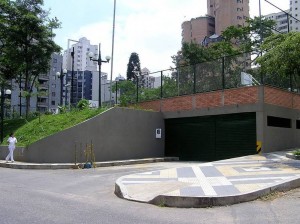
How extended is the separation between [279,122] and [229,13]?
3279 inches

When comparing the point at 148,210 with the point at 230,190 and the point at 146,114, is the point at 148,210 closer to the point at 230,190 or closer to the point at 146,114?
the point at 230,190

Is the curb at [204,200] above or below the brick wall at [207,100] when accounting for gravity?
below

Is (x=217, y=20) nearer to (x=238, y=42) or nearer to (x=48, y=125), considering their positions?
(x=238, y=42)

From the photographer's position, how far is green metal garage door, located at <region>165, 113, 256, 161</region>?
2211 cm

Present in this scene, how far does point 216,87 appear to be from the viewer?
2370 centimetres

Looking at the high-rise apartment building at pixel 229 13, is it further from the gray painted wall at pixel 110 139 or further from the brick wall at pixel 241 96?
the brick wall at pixel 241 96

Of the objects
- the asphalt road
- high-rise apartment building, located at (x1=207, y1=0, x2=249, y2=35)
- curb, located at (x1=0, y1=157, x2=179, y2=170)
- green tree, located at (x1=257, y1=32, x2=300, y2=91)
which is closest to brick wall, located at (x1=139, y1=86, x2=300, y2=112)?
green tree, located at (x1=257, y1=32, x2=300, y2=91)

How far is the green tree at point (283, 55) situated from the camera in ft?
53.2

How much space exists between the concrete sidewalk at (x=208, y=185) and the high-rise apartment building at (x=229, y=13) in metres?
88.8

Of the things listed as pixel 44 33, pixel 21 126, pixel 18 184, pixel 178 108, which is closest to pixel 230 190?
pixel 18 184

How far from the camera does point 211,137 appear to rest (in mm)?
24250

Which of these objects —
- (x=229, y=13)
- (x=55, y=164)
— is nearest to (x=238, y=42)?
(x=55, y=164)

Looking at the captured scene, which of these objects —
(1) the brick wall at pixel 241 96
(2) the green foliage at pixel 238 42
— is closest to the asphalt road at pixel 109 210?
(1) the brick wall at pixel 241 96

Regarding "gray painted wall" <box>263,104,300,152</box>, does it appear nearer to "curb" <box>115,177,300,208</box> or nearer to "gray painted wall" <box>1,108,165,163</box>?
"gray painted wall" <box>1,108,165,163</box>
